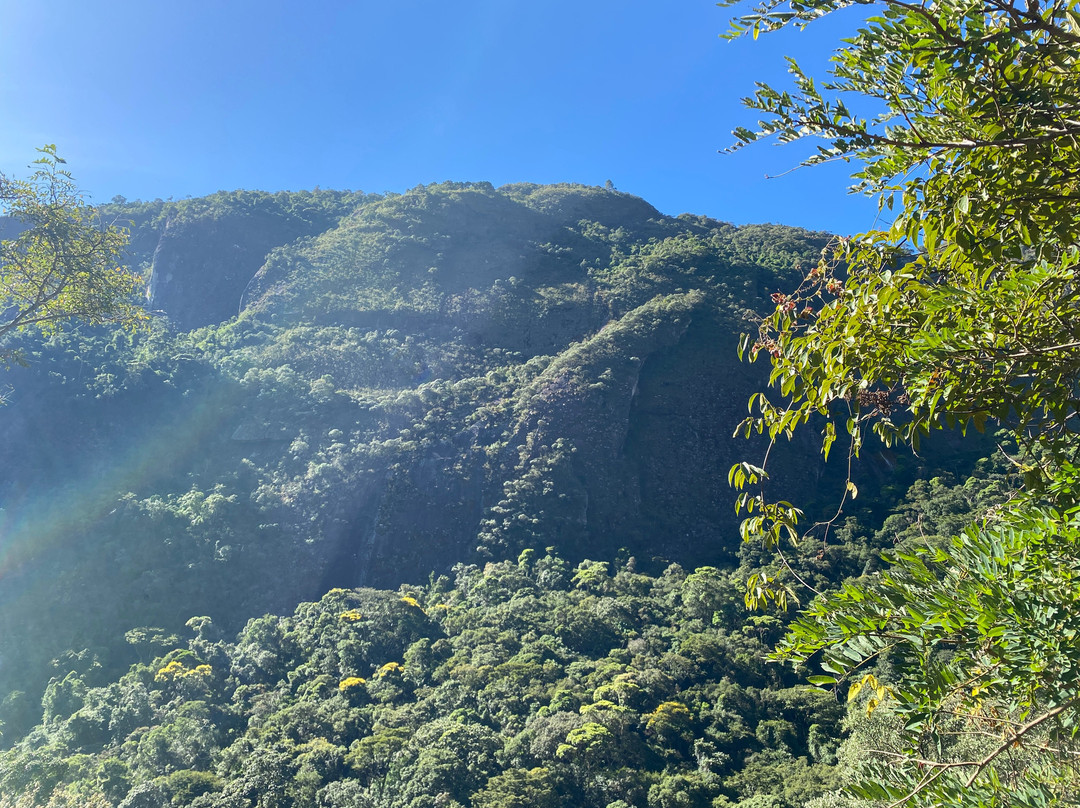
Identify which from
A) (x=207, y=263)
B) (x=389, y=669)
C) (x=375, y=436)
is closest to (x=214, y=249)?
(x=207, y=263)

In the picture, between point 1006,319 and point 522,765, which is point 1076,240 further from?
point 522,765

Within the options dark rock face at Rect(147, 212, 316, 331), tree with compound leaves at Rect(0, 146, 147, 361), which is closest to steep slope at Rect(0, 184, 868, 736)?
dark rock face at Rect(147, 212, 316, 331)

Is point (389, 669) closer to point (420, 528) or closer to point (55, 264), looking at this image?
point (420, 528)

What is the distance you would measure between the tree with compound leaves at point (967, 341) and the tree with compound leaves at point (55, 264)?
29.3ft

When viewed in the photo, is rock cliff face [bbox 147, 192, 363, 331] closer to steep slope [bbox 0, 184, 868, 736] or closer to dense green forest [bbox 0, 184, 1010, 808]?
dense green forest [bbox 0, 184, 1010, 808]

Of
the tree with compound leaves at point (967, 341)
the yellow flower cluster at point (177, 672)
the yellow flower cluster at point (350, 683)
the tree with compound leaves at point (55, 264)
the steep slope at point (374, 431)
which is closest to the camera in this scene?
the tree with compound leaves at point (967, 341)

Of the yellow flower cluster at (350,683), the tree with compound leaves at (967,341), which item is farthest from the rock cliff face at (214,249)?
the tree with compound leaves at (967,341)

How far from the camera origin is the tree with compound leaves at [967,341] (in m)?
2.42

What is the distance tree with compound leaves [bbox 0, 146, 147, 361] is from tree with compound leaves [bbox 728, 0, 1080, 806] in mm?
8933

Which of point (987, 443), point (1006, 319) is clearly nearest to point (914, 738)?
point (1006, 319)

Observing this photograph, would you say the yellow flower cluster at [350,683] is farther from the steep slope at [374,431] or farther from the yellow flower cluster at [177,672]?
the steep slope at [374,431]

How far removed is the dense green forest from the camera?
60.8 feet

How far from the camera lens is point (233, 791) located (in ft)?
56.7

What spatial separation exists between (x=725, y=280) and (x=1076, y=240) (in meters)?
50.7
